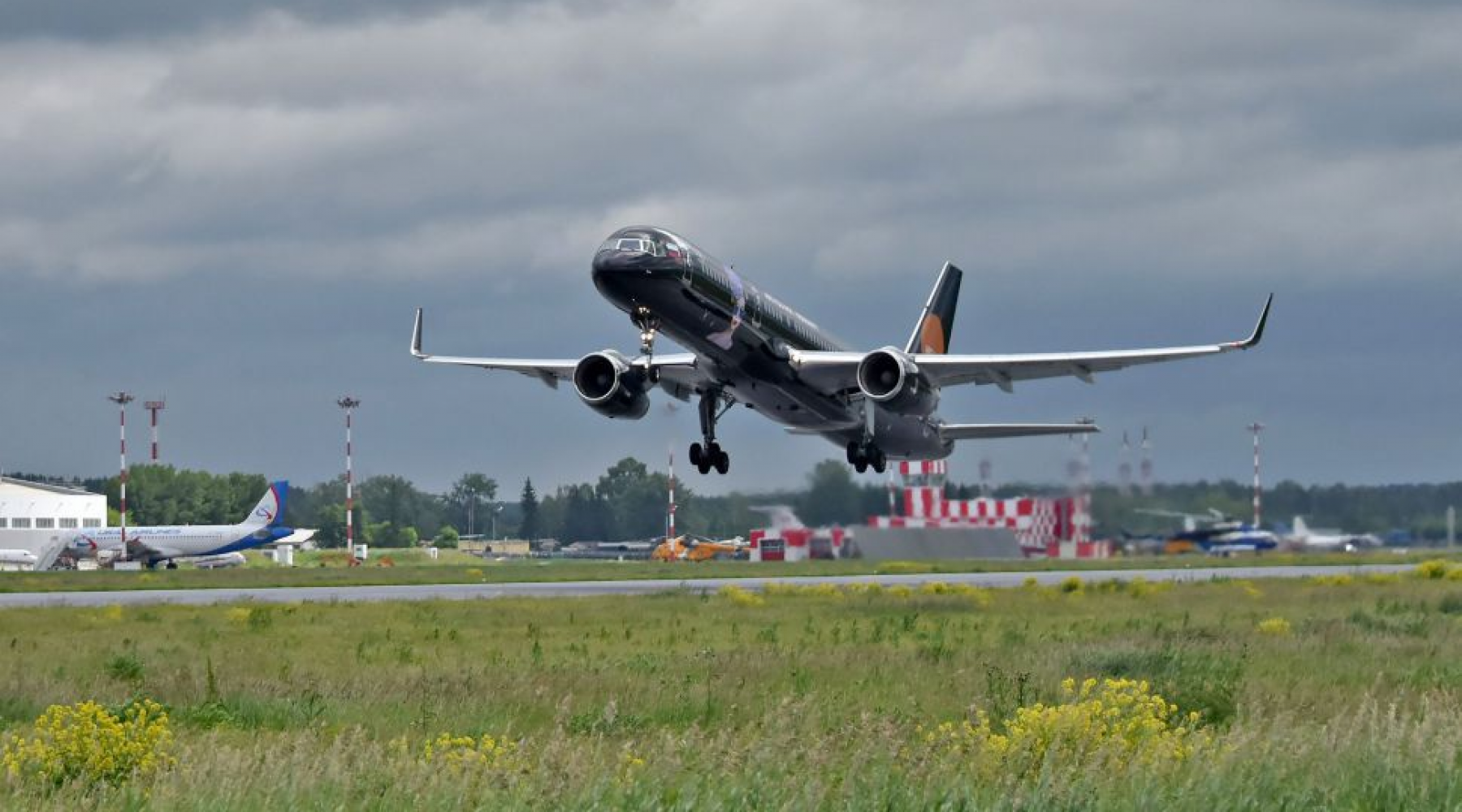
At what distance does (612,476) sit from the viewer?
336ft

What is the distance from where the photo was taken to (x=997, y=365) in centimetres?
4844

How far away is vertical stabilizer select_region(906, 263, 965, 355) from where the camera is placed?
62.4 meters

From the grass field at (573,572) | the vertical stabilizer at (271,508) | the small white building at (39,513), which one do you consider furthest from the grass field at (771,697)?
the small white building at (39,513)

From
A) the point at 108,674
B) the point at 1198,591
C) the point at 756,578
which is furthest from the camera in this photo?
the point at 756,578

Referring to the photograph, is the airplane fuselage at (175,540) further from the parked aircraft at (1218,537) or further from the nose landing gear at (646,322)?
the nose landing gear at (646,322)

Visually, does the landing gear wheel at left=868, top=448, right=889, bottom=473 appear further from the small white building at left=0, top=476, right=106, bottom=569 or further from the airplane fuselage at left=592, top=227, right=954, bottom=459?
the small white building at left=0, top=476, right=106, bottom=569

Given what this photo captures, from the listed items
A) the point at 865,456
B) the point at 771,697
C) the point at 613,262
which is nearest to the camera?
the point at 771,697

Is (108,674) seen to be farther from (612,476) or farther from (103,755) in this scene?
(612,476)

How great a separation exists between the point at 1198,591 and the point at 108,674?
36.6m

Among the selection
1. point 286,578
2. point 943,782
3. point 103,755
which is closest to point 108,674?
point 103,755

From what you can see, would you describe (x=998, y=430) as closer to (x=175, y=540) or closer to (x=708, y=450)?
(x=708, y=450)

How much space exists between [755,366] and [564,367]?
9007mm

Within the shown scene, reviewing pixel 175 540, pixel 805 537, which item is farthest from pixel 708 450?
pixel 175 540

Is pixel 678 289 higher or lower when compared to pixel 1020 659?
higher
